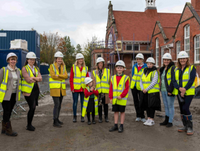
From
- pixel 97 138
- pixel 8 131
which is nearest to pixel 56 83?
pixel 8 131

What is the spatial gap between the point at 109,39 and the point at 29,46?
15.9 m

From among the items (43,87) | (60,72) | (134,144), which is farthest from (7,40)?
(134,144)

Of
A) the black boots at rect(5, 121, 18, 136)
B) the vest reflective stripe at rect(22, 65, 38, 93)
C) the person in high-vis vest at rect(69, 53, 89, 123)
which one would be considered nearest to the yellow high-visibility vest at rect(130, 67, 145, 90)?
the person in high-vis vest at rect(69, 53, 89, 123)

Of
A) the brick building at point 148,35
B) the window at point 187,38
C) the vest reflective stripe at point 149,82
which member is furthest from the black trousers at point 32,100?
the window at point 187,38

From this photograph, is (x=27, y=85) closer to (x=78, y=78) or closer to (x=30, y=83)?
(x=30, y=83)

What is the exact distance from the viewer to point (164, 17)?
1284 inches

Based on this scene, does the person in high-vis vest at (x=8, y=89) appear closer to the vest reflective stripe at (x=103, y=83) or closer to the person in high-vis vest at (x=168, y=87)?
the vest reflective stripe at (x=103, y=83)

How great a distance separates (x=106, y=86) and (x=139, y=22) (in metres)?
27.4

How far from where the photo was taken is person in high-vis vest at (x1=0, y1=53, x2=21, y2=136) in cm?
479

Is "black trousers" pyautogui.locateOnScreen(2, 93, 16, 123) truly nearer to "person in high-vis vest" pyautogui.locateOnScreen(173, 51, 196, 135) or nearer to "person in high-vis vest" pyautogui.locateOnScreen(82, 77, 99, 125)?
"person in high-vis vest" pyautogui.locateOnScreen(82, 77, 99, 125)

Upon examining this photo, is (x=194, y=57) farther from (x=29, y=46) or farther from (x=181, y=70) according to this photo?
(x=29, y=46)

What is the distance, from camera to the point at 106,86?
20.1 feet

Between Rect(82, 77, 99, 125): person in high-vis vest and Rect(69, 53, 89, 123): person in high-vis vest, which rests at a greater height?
Rect(69, 53, 89, 123): person in high-vis vest

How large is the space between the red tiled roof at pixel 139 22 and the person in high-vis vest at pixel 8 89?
2470 cm
